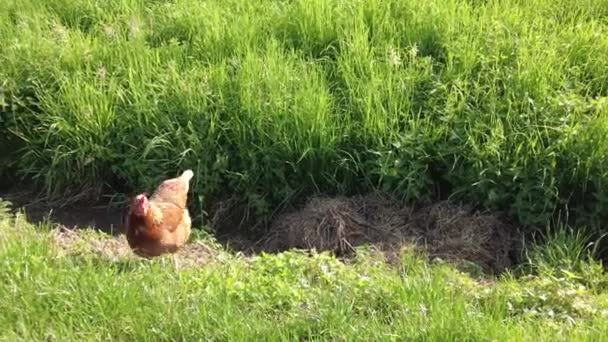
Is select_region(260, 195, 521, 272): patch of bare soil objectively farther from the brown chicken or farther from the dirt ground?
the brown chicken

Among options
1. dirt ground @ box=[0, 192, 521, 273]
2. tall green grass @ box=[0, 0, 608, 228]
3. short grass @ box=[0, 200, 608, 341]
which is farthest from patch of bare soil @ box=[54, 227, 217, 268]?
tall green grass @ box=[0, 0, 608, 228]

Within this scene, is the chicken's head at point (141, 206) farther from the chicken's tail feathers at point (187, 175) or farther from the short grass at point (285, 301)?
the chicken's tail feathers at point (187, 175)

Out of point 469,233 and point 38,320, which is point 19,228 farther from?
point 469,233

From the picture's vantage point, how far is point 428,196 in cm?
547

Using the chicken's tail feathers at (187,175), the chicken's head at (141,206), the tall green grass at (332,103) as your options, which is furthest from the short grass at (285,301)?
the tall green grass at (332,103)

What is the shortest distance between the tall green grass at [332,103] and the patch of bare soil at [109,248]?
20.2 inches

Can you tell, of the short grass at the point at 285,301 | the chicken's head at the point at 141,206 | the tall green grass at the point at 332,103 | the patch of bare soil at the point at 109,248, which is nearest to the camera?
the short grass at the point at 285,301

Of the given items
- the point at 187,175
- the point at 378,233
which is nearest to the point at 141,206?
the point at 187,175

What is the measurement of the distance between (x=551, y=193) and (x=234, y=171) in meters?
2.05

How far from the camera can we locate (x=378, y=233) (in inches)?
208

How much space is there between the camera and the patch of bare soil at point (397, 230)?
5137mm

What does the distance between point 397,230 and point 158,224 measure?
60.5 inches

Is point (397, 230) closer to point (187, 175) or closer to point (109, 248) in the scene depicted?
point (187, 175)

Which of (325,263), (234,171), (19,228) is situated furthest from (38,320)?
(234,171)
